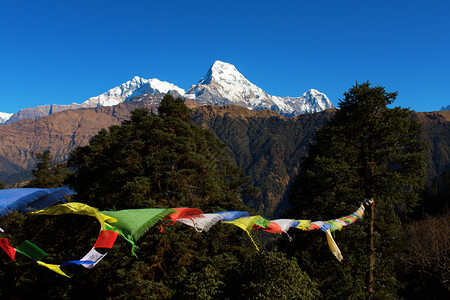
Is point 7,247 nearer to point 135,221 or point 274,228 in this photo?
point 135,221

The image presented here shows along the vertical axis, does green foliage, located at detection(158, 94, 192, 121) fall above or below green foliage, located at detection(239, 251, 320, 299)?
above

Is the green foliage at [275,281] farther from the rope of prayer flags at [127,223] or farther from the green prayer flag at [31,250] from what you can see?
the green prayer flag at [31,250]

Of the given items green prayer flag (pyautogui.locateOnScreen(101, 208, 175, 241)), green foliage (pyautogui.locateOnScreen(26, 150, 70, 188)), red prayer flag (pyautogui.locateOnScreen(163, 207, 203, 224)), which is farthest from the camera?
green foliage (pyautogui.locateOnScreen(26, 150, 70, 188))

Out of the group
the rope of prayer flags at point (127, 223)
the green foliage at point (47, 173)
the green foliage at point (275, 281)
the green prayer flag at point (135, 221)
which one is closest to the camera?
the rope of prayer flags at point (127, 223)

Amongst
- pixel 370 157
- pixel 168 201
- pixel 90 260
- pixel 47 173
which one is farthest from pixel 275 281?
pixel 47 173

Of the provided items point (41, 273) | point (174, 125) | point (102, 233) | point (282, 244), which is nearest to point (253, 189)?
point (282, 244)

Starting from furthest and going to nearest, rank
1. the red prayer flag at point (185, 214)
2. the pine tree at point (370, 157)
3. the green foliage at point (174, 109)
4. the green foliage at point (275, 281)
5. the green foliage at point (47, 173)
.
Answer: the green foliage at point (47, 173)
the green foliage at point (174, 109)
the pine tree at point (370, 157)
the green foliage at point (275, 281)
the red prayer flag at point (185, 214)

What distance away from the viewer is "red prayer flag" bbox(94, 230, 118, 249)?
664 cm

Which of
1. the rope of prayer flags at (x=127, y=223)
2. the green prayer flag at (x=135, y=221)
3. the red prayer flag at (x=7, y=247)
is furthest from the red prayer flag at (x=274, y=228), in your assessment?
the red prayer flag at (x=7, y=247)

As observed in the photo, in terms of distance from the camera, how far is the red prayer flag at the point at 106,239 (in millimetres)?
6645

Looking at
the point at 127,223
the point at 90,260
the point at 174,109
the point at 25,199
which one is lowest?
the point at 90,260

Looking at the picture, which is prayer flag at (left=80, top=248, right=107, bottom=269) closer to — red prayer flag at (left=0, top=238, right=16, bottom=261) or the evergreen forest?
red prayer flag at (left=0, top=238, right=16, bottom=261)

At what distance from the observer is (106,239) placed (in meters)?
6.79

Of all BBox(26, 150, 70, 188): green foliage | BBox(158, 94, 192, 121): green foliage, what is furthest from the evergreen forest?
BBox(26, 150, 70, 188): green foliage
